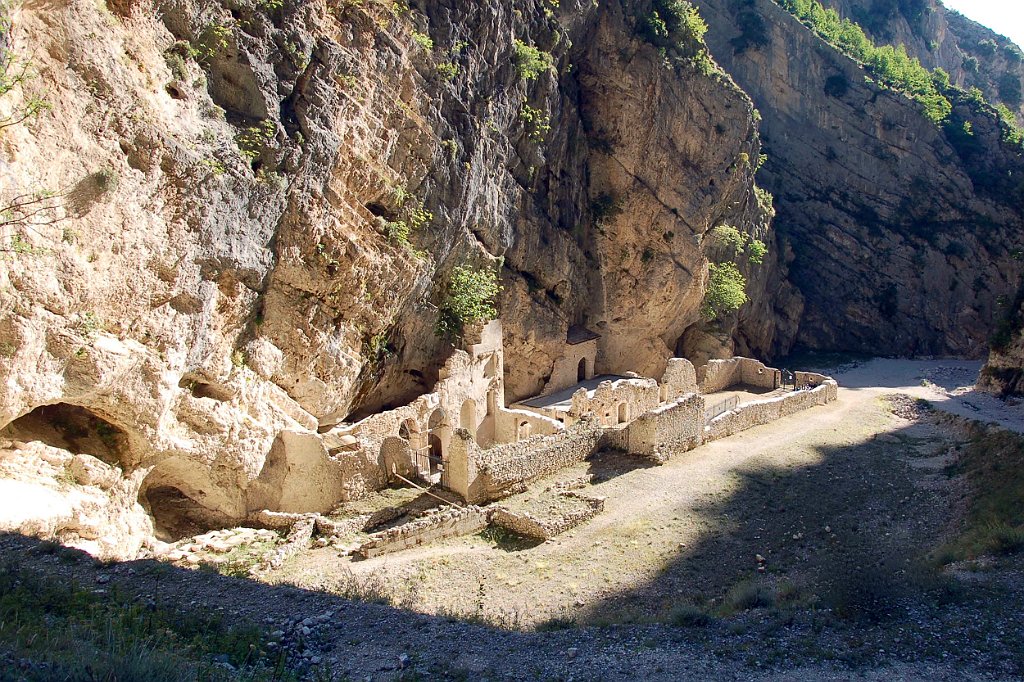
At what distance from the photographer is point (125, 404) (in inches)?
548

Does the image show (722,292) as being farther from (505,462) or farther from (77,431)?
(77,431)

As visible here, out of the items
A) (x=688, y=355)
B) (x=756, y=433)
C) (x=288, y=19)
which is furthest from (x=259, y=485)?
(x=688, y=355)

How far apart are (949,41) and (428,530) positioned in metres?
77.9

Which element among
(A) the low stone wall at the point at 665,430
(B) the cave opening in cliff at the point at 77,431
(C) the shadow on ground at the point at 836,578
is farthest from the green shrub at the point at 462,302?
(B) the cave opening in cliff at the point at 77,431

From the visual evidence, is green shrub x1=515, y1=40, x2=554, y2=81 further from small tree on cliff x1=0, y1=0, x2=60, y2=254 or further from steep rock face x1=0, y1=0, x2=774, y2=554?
small tree on cliff x1=0, y1=0, x2=60, y2=254

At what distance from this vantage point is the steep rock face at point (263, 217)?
12852 millimetres

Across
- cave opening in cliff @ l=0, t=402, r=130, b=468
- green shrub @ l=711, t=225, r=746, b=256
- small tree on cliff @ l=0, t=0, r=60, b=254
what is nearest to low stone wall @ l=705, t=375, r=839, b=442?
green shrub @ l=711, t=225, r=746, b=256

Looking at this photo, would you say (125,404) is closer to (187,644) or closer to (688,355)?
(187,644)

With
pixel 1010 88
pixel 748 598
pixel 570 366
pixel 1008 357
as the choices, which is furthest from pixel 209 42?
pixel 1010 88

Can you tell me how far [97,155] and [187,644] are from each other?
9.42 metres

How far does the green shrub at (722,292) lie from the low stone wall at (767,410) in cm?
689

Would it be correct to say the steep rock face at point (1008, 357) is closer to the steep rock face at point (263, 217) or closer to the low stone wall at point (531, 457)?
Result: the steep rock face at point (263, 217)

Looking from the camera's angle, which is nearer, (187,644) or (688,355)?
(187,644)

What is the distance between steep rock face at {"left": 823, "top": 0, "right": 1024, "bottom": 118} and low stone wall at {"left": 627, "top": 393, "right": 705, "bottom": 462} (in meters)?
51.0
